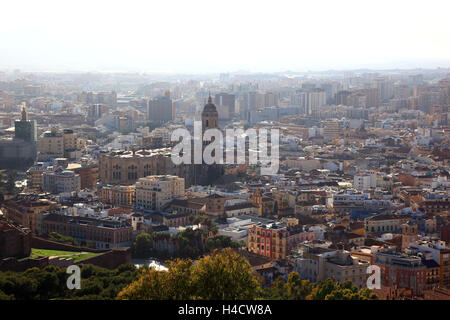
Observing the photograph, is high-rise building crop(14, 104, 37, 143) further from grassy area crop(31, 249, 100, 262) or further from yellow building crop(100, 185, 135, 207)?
grassy area crop(31, 249, 100, 262)

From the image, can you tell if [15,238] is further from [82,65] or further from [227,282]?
[82,65]

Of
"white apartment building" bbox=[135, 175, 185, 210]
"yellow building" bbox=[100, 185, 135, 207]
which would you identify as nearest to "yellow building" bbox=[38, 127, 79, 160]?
"yellow building" bbox=[100, 185, 135, 207]

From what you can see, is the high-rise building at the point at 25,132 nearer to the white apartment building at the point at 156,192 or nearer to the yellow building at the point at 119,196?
the yellow building at the point at 119,196

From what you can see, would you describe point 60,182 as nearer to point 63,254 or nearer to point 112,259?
point 63,254

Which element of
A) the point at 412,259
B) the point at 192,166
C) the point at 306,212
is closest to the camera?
the point at 412,259

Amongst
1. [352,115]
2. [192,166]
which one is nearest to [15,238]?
[192,166]
